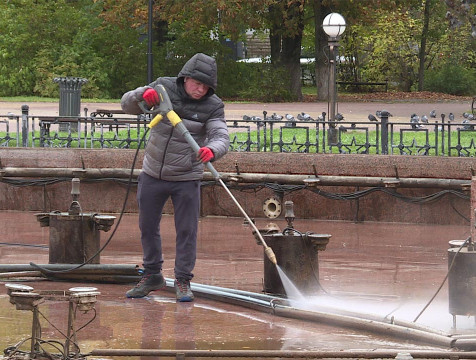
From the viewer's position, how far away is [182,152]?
800cm

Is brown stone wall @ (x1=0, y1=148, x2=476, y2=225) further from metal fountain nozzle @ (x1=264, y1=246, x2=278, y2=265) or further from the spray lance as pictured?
the spray lance

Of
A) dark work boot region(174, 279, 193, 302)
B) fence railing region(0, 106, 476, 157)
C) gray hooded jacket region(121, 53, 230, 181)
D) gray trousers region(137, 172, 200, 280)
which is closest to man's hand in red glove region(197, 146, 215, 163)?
gray hooded jacket region(121, 53, 230, 181)

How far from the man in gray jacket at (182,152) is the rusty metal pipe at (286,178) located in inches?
182

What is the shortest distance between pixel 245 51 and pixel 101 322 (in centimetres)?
4689

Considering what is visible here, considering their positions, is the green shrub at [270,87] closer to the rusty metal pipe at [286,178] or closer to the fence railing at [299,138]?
the fence railing at [299,138]

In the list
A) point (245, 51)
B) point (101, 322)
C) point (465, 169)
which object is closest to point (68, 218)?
point (101, 322)

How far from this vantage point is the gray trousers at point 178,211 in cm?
809

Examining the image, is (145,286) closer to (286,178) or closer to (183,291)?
(183,291)

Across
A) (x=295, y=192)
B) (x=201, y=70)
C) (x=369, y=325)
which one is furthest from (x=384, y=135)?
(x=369, y=325)

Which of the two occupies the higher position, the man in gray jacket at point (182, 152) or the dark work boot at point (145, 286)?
the man in gray jacket at point (182, 152)

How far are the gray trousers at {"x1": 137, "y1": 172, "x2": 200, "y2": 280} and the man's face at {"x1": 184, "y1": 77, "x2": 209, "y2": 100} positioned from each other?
0.62 meters

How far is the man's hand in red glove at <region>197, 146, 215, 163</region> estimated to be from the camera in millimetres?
7664

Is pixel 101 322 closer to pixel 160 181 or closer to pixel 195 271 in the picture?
pixel 160 181

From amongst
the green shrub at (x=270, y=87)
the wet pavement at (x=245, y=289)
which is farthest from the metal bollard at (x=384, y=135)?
the green shrub at (x=270, y=87)
